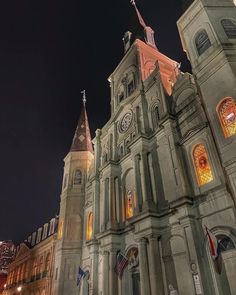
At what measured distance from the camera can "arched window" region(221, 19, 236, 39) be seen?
51.1 ft

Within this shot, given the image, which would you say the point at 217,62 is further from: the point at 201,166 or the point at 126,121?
the point at 126,121

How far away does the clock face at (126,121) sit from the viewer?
81.2 ft

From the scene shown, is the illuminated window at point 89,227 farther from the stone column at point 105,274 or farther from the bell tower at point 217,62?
the bell tower at point 217,62

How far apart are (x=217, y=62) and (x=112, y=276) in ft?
54.0

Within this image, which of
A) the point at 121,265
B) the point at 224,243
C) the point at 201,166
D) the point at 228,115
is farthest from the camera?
the point at 121,265

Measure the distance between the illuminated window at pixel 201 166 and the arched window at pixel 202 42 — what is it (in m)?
6.53

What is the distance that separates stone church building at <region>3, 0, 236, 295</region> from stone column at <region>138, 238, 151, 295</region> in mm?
56

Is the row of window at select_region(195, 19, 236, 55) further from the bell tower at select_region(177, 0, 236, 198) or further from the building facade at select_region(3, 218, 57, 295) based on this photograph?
the building facade at select_region(3, 218, 57, 295)

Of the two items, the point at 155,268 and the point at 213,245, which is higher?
the point at 213,245

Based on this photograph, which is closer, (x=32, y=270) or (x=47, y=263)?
(x=47, y=263)

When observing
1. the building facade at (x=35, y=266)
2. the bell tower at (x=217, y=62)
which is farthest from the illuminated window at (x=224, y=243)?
the building facade at (x=35, y=266)

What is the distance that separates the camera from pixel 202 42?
54.9 ft

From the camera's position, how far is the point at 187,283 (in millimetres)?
13461

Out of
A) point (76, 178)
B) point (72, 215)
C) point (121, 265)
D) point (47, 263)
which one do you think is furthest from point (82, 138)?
point (121, 265)
